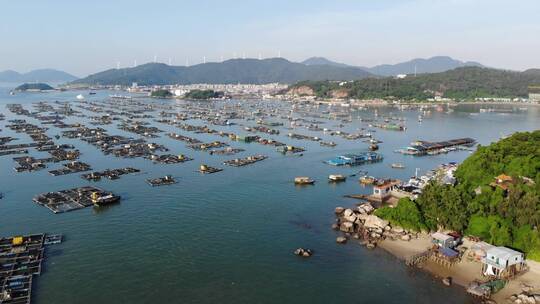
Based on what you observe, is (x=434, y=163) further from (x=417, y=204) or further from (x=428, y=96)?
(x=428, y=96)

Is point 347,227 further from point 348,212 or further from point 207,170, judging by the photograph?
point 207,170

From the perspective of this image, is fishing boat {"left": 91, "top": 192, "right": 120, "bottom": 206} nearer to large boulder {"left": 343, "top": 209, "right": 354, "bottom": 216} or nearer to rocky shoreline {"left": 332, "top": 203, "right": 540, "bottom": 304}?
rocky shoreline {"left": 332, "top": 203, "right": 540, "bottom": 304}

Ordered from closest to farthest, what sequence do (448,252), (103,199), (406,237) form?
1. (448,252)
2. (406,237)
3. (103,199)

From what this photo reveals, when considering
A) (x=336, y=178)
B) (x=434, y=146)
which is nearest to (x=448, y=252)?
(x=336, y=178)

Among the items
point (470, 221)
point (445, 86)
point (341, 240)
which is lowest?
point (341, 240)

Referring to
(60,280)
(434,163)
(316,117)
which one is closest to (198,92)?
(316,117)

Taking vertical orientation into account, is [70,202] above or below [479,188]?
below

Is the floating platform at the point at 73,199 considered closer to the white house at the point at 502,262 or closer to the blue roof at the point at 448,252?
the blue roof at the point at 448,252
